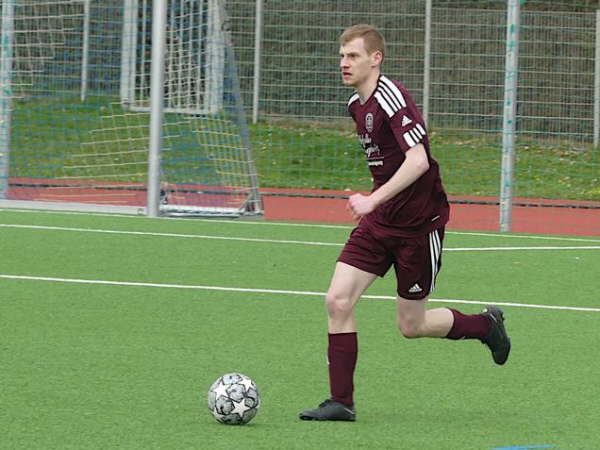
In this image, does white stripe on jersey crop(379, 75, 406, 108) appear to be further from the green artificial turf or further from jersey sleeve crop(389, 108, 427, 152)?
the green artificial turf

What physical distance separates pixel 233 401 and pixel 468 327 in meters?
1.48

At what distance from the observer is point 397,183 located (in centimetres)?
608

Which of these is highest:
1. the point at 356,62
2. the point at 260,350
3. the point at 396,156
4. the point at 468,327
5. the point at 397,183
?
the point at 356,62

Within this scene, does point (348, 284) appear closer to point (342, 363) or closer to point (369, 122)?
point (342, 363)

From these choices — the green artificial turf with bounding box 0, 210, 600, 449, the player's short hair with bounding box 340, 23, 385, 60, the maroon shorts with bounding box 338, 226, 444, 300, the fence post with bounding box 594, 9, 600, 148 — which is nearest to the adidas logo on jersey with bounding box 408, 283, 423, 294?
the maroon shorts with bounding box 338, 226, 444, 300

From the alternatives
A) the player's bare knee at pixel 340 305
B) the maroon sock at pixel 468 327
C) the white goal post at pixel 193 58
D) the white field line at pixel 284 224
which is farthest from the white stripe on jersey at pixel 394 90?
the white goal post at pixel 193 58

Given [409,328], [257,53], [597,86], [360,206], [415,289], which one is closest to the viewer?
[360,206]

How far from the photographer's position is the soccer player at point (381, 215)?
6.21 m

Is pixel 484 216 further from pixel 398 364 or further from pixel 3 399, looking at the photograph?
pixel 3 399

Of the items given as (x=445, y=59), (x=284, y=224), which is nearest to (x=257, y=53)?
(x=445, y=59)

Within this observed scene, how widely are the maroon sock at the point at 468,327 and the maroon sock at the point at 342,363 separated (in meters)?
0.77

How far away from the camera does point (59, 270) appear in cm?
1072

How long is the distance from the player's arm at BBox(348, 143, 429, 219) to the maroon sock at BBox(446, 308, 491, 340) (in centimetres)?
107

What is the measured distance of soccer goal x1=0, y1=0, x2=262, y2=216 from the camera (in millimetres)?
14945
